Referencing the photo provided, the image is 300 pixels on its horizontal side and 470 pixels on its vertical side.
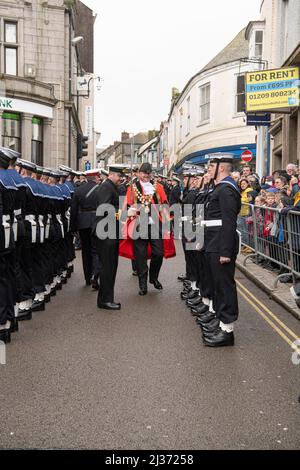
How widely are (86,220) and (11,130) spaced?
16.1 metres

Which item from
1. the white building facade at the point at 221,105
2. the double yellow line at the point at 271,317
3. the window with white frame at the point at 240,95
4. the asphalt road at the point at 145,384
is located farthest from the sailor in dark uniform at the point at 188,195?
the window with white frame at the point at 240,95

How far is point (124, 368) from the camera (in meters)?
5.37

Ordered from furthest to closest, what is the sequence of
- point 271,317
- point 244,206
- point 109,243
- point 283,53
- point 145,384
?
point 283,53 → point 244,206 → point 109,243 → point 271,317 → point 145,384

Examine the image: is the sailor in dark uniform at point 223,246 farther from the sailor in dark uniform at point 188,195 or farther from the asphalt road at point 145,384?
the sailor in dark uniform at point 188,195

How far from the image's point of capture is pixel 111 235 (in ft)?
27.3

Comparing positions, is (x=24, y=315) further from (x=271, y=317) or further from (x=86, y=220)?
(x=271, y=317)

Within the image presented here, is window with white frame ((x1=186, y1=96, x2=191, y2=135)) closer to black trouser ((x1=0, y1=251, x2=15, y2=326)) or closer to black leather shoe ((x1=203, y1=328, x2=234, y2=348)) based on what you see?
black trouser ((x1=0, y1=251, x2=15, y2=326))

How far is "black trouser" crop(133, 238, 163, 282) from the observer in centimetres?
945

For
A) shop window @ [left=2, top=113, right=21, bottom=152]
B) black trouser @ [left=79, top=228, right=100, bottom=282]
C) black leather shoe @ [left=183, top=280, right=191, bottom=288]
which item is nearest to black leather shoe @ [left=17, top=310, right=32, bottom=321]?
black trouser @ [left=79, top=228, right=100, bottom=282]

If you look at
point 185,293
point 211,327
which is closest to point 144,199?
point 185,293

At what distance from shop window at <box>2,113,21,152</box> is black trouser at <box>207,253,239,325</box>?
64.4 feet

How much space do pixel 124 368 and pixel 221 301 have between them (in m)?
1.46

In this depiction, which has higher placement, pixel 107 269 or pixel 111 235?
pixel 111 235
